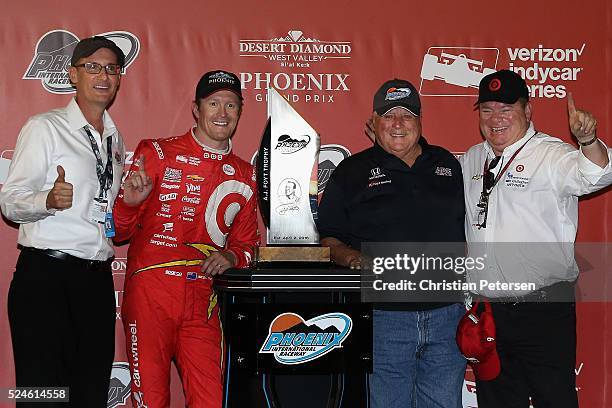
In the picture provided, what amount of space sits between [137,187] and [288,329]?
2.66 feet

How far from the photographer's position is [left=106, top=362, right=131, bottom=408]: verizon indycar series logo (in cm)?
375

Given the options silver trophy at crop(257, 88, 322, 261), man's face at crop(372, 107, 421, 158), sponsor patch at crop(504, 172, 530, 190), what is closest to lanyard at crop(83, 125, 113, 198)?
silver trophy at crop(257, 88, 322, 261)

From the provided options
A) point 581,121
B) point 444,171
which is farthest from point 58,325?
point 581,121

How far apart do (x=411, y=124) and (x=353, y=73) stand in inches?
34.6

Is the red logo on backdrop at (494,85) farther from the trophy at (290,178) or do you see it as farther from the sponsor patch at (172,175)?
the sponsor patch at (172,175)

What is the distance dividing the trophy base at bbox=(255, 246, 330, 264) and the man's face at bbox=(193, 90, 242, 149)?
55 cm

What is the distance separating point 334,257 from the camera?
2.92m

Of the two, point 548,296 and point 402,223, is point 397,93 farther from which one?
point 548,296

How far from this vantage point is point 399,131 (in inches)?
117

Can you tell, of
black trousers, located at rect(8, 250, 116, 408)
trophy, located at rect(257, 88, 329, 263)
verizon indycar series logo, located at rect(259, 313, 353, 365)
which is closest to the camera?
verizon indycar series logo, located at rect(259, 313, 353, 365)

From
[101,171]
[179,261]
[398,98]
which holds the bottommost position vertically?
[179,261]

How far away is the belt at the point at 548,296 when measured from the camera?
9.78ft

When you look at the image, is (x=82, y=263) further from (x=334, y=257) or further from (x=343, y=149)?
(x=343, y=149)

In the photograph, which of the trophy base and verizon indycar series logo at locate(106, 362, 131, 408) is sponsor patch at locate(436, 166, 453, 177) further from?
verizon indycar series logo at locate(106, 362, 131, 408)
